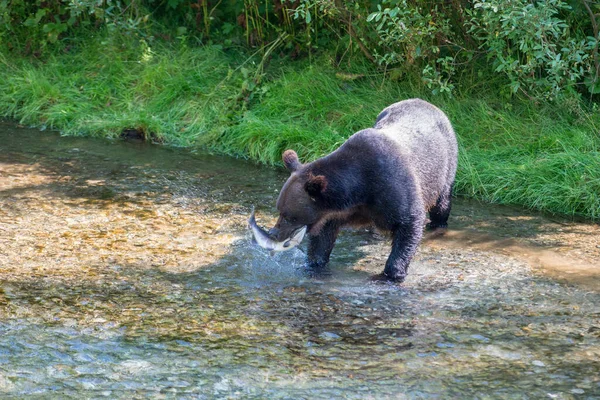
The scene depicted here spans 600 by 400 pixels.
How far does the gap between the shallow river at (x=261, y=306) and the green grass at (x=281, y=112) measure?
58cm

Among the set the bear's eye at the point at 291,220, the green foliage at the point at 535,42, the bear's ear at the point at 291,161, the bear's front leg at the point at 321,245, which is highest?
the green foliage at the point at 535,42

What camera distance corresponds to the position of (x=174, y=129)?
1008 centimetres

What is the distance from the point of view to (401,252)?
5.91 m

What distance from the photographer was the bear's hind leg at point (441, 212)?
7129mm

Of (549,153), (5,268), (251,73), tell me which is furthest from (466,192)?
(5,268)

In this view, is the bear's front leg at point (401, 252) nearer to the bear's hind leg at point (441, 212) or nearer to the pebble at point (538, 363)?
the bear's hind leg at point (441, 212)

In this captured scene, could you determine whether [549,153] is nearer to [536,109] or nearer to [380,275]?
[536,109]

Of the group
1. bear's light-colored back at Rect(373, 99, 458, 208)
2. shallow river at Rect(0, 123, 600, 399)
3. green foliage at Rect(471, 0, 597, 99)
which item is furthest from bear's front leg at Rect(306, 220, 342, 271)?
green foliage at Rect(471, 0, 597, 99)

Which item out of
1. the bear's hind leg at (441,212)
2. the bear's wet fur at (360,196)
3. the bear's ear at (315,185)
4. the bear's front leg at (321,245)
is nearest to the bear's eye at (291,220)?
the bear's wet fur at (360,196)

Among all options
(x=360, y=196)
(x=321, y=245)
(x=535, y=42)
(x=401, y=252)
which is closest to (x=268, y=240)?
(x=321, y=245)

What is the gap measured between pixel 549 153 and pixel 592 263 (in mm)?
2194

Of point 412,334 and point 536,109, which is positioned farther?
point 536,109

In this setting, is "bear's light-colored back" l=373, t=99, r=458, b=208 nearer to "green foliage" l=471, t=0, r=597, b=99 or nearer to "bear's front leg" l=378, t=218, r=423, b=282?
"bear's front leg" l=378, t=218, r=423, b=282

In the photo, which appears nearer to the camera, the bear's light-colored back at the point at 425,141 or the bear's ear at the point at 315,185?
the bear's ear at the point at 315,185
